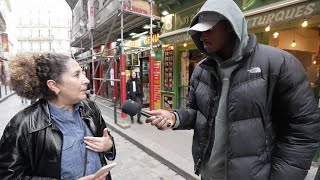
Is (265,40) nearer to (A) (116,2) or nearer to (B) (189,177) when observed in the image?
(B) (189,177)

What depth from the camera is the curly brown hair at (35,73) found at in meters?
1.63

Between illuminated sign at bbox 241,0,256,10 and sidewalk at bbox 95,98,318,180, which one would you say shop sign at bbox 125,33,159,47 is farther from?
illuminated sign at bbox 241,0,256,10

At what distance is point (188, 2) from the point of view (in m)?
7.23

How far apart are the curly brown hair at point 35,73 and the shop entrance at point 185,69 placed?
21.1ft

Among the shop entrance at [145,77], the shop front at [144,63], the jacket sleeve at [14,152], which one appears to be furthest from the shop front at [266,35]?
the jacket sleeve at [14,152]

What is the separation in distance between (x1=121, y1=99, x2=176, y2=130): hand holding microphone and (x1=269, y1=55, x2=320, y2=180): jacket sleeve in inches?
30.9

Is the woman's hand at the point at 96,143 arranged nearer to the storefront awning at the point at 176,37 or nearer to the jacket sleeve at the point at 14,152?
the jacket sleeve at the point at 14,152

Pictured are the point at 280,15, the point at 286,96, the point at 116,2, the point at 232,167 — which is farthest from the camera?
the point at 116,2

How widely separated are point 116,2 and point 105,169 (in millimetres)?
6082

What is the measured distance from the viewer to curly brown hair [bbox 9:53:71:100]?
1626 millimetres

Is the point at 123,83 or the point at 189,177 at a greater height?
the point at 123,83

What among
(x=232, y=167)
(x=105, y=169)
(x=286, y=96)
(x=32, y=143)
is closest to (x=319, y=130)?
(x=286, y=96)

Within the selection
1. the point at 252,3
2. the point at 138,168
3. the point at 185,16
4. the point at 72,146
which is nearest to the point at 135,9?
the point at 185,16

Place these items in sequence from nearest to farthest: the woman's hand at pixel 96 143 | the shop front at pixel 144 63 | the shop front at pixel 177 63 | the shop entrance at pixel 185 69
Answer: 1. the woman's hand at pixel 96 143
2. the shop front at pixel 177 63
3. the shop entrance at pixel 185 69
4. the shop front at pixel 144 63
